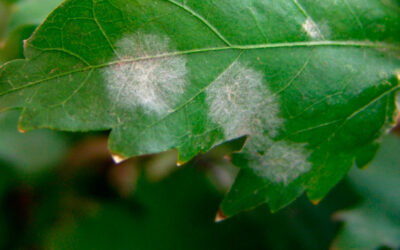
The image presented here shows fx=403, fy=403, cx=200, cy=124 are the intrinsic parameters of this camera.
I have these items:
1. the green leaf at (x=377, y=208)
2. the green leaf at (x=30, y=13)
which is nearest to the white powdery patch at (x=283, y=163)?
the green leaf at (x=377, y=208)

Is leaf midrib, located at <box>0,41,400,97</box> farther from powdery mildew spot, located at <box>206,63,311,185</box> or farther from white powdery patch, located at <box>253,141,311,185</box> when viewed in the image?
white powdery patch, located at <box>253,141,311,185</box>

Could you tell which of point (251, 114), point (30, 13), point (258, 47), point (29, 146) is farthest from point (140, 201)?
point (258, 47)

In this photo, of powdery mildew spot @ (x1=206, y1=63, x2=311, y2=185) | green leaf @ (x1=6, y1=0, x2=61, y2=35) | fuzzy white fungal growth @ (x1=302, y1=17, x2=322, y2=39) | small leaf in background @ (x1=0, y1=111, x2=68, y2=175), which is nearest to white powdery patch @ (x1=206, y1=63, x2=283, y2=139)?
powdery mildew spot @ (x1=206, y1=63, x2=311, y2=185)

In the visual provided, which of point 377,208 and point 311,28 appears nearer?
point 311,28

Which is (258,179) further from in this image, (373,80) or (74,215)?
(74,215)

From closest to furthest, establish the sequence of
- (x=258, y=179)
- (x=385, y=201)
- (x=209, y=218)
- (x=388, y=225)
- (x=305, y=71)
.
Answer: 1. (x=305, y=71)
2. (x=258, y=179)
3. (x=388, y=225)
4. (x=385, y=201)
5. (x=209, y=218)

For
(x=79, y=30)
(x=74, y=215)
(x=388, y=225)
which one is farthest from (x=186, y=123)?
(x=74, y=215)

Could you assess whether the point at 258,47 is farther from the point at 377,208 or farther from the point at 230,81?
the point at 377,208

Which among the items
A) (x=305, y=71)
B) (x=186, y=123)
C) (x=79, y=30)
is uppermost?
(x=79, y=30)
